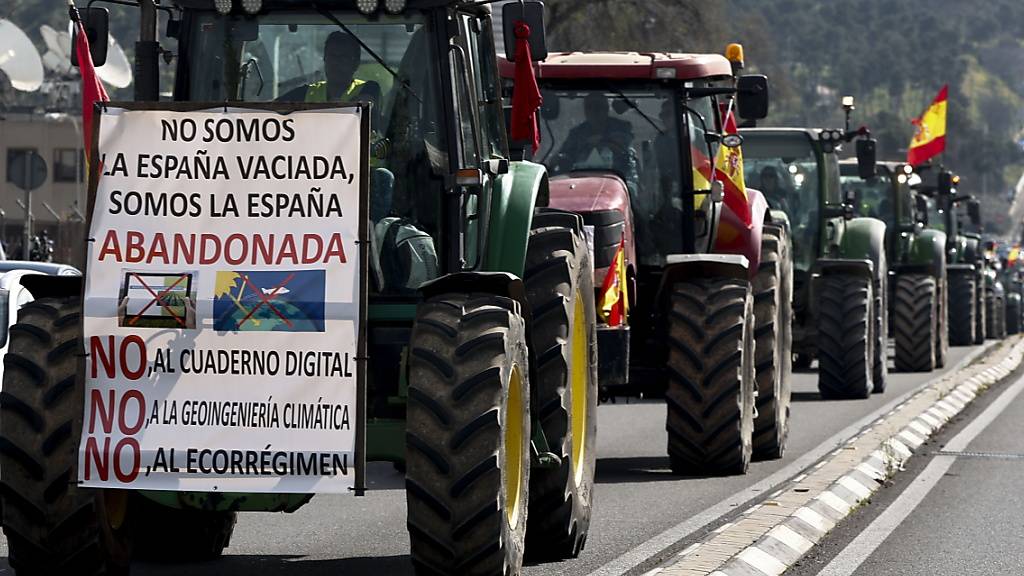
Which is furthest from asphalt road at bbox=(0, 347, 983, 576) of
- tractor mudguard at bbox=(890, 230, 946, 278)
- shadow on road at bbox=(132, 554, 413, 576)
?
tractor mudguard at bbox=(890, 230, 946, 278)

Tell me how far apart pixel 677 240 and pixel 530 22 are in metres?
5.37

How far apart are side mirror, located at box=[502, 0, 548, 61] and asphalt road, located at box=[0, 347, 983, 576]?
239 centimetres

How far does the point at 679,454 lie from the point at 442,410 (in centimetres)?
602

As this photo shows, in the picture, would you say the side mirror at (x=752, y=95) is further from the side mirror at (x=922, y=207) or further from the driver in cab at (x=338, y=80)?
the side mirror at (x=922, y=207)

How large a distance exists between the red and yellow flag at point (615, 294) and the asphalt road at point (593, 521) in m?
1.09

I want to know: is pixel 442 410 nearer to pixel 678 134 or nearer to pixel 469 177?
pixel 469 177

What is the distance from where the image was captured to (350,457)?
7.56m

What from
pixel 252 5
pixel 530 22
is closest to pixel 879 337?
pixel 530 22

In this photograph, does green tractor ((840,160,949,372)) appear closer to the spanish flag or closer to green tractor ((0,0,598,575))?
the spanish flag

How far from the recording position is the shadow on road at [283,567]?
8.88m

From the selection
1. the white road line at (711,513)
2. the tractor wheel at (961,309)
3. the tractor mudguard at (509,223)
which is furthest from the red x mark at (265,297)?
the tractor wheel at (961,309)

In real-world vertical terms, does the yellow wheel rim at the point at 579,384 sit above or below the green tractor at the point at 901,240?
below

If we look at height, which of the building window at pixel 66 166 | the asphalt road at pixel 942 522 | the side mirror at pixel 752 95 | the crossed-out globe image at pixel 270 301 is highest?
the building window at pixel 66 166

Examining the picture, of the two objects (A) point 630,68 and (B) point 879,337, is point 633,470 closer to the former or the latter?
(A) point 630,68
